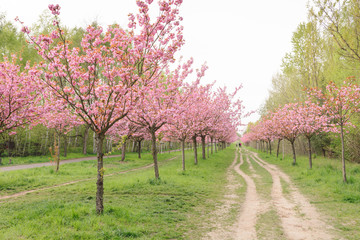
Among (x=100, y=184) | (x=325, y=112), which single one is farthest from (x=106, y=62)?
(x=325, y=112)

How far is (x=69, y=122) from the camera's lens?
61.0ft

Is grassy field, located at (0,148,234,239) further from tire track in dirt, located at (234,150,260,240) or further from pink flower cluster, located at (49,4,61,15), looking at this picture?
pink flower cluster, located at (49,4,61,15)

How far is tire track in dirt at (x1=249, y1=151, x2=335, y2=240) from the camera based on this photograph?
22.2 ft

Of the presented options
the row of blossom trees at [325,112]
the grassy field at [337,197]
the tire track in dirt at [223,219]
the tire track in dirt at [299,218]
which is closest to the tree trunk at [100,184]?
the tire track in dirt at [223,219]

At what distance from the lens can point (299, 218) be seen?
27.1ft

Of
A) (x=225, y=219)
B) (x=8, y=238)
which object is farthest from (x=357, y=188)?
(x=8, y=238)

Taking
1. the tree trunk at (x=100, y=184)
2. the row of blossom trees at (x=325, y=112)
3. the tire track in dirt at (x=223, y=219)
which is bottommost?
the tire track in dirt at (x=223, y=219)

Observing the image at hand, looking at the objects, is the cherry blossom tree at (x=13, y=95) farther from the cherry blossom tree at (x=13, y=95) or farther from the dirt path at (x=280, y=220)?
the dirt path at (x=280, y=220)

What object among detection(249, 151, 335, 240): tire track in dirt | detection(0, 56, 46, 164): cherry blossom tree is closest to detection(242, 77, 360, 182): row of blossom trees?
detection(249, 151, 335, 240): tire track in dirt

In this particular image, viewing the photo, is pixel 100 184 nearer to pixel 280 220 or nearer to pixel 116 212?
pixel 116 212

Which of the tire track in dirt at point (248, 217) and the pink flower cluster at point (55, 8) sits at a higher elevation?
the pink flower cluster at point (55, 8)

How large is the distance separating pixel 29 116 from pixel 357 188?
1887cm

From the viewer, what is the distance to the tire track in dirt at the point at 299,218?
22.2 ft

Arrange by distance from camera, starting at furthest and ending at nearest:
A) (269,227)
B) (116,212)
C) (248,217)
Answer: (248,217) → (116,212) → (269,227)
